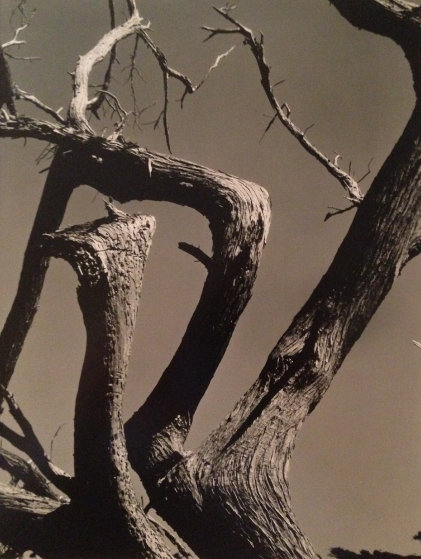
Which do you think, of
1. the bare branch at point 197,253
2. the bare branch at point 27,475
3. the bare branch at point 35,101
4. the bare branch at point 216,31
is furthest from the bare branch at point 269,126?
the bare branch at point 27,475

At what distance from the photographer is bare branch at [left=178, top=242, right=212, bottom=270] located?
1461 millimetres

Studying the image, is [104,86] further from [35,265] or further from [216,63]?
[35,265]

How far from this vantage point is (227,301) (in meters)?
1.46

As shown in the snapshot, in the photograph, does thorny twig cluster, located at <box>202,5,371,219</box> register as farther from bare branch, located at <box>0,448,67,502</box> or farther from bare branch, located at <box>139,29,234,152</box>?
bare branch, located at <box>0,448,67,502</box>

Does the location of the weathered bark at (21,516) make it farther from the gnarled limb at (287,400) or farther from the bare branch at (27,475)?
the gnarled limb at (287,400)

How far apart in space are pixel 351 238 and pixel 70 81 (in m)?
1.01

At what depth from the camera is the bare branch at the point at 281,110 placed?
1569mm

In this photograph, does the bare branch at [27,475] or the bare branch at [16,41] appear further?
the bare branch at [16,41]

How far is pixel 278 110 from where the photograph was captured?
160 centimetres

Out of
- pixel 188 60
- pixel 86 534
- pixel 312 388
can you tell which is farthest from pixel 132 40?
pixel 86 534

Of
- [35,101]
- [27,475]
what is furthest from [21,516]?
[35,101]

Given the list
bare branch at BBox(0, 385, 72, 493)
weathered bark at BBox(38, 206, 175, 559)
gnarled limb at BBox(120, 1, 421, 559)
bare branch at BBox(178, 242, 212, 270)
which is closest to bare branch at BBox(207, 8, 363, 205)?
gnarled limb at BBox(120, 1, 421, 559)

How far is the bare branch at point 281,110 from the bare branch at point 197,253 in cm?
46

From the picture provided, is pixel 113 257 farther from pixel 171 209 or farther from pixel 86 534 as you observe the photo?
pixel 86 534
